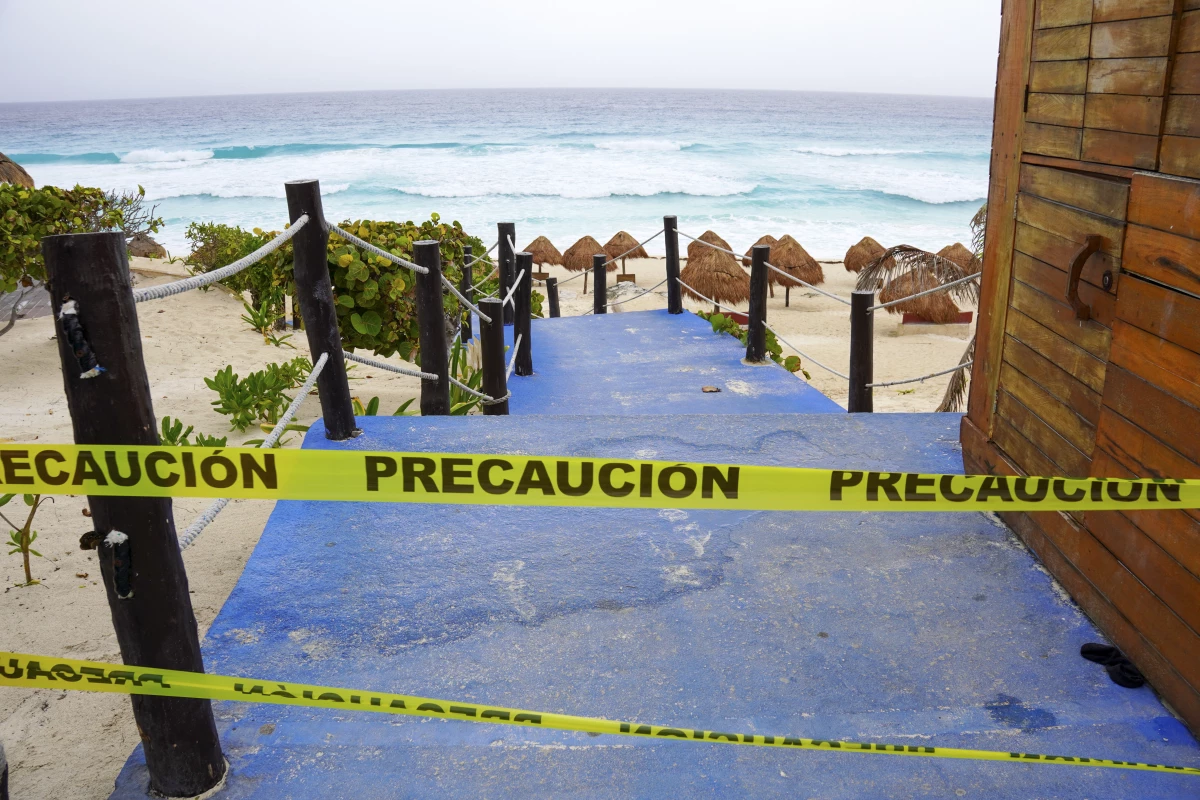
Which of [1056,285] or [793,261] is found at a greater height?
[1056,285]

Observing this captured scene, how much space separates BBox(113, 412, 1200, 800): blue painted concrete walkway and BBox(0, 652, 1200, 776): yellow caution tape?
0.16m

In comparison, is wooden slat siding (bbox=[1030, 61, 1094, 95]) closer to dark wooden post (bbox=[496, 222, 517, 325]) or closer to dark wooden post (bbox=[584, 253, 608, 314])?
dark wooden post (bbox=[496, 222, 517, 325])

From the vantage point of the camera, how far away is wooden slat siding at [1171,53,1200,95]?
221 centimetres

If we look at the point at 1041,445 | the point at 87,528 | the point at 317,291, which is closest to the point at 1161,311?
the point at 1041,445

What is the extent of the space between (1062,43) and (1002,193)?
64 cm

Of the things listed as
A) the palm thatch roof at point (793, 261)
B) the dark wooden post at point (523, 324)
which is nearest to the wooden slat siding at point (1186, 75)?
the dark wooden post at point (523, 324)

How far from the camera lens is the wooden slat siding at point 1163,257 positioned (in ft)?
7.23

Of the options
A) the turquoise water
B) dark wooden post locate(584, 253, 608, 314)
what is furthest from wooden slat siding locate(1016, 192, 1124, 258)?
the turquoise water

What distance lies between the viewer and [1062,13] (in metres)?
2.91

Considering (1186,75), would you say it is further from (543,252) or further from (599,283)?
(543,252)

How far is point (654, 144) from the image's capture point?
6512cm

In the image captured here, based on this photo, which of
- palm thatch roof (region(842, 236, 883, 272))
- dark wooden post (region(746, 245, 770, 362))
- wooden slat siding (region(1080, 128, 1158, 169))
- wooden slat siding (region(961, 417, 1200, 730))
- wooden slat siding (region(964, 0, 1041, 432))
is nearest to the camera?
wooden slat siding (region(961, 417, 1200, 730))

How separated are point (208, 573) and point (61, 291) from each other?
284 centimetres

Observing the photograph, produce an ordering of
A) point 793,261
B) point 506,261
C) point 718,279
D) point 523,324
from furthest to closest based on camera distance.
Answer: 1. point 793,261
2. point 718,279
3. point 506,261
4. point 523,324
